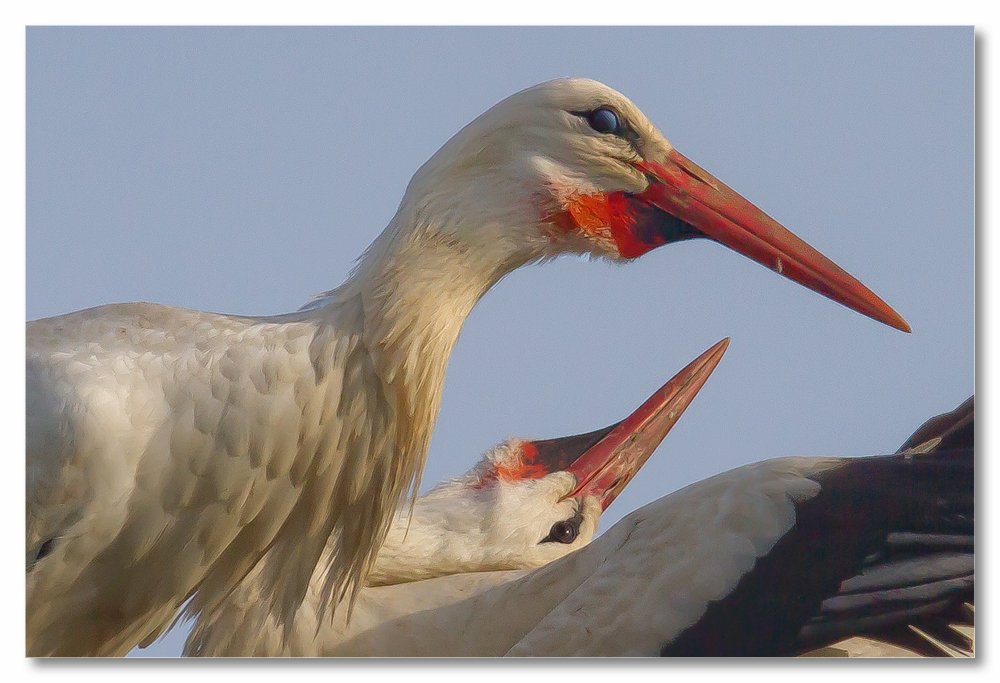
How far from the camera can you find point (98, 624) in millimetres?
1893

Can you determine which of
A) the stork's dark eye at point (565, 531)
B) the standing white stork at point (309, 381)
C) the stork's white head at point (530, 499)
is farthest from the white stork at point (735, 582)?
the stork's dark eye at point (565, 531)

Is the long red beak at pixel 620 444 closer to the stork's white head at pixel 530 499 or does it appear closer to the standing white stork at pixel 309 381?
the stork's white head at pixel 530 499

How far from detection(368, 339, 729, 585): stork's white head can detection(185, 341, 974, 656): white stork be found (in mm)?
389

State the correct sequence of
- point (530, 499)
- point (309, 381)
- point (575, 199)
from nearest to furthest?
point (309, 381), point (575, 199), point (530, 499)

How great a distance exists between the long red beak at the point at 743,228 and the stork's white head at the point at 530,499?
78 cm

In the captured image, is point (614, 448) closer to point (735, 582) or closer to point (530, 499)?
point (530, 499)

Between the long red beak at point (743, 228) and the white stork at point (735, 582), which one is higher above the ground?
the long red beak at point (743, 228)

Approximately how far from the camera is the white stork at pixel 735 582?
1.98 metres

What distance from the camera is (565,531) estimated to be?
298 centimetres

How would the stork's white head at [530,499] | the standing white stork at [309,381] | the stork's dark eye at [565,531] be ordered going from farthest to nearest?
the stork's dark eye at [565,531], the stork's white head at [530,499], the standing white stork at [309,381]

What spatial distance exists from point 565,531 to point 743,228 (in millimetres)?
1081

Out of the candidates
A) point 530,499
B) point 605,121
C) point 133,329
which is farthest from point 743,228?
point 530,499
